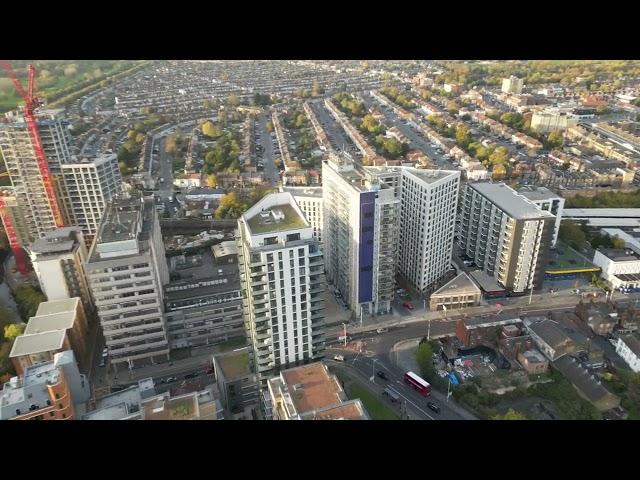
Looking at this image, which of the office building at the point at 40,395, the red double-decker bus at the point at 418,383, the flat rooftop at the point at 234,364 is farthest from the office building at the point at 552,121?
the office building at the point at 40,395

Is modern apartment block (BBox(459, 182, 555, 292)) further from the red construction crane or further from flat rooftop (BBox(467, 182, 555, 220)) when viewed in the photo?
the red construction crane

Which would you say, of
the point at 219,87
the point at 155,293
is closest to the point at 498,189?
the point at 155,293

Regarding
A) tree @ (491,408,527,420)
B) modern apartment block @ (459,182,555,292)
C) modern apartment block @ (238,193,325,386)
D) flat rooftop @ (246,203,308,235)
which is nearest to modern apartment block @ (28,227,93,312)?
modern apartment block @ (238,193,325,386)

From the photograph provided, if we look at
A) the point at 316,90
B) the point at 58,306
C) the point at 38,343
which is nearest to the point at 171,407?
the point at 38,343

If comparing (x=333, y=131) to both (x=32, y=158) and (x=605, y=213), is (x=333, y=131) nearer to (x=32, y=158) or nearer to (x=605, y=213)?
(x=605, y=213)

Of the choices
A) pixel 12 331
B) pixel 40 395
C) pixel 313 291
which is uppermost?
pixel 313 291

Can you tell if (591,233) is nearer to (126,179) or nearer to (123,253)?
(123,253)
